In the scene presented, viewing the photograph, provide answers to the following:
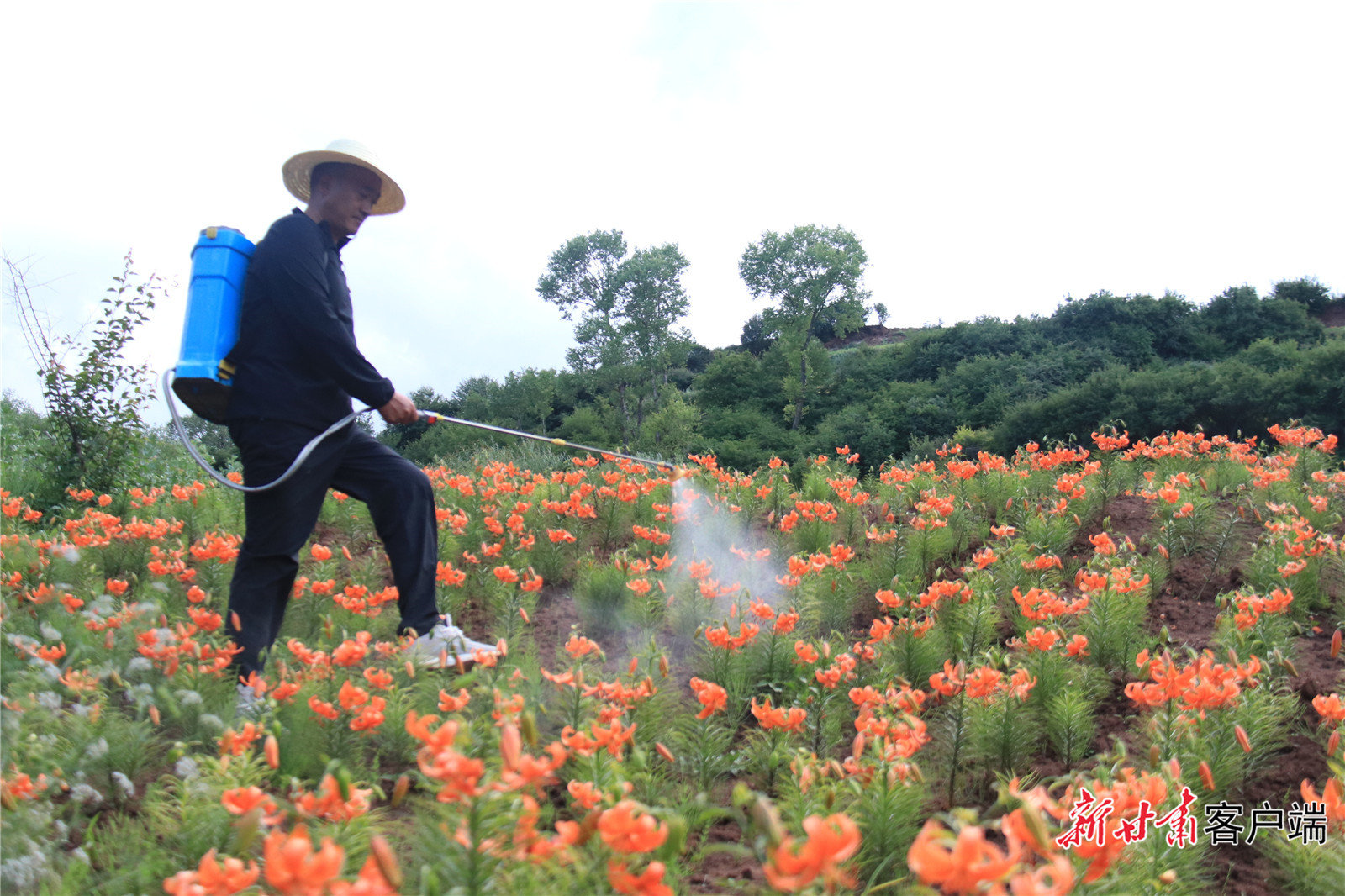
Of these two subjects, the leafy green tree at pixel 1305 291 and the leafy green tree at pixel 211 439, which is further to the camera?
the leafy green tree at pixel 1305 291

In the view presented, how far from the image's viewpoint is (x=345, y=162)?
3.12 metres

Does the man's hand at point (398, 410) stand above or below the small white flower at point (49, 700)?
above

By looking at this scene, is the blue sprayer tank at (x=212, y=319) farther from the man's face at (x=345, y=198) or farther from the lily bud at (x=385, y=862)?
the lily bud at (x=385, y=862)

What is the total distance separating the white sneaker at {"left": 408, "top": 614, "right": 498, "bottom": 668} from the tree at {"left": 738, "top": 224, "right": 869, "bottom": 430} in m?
28.1

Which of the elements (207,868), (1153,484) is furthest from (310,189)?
(1153,484)

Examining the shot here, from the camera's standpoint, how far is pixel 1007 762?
2521 millimetres

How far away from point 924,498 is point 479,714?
3.05 meters

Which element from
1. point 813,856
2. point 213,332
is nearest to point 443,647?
point 213,332

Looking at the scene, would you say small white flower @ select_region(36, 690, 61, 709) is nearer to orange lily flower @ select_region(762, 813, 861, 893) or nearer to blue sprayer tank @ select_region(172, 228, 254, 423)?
blue sprayer tank @ select_region(172, 228, 254, 423)

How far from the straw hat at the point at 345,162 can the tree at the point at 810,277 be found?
2761 centimetres

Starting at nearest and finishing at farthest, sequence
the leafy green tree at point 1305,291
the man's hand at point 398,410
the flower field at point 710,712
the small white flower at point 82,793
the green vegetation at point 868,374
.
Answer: the flower field at point 710,712 → the small white flower at point 82,793 → the man's hand at point 398,410 → the green vegetation at point 868,374 → the leafy green tree at point 1305,291

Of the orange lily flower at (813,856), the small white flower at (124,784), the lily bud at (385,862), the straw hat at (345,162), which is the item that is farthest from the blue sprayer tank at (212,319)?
the orange lily flower at (813,856)

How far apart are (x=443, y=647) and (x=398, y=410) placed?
93cm

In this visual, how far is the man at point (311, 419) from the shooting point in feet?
9.11
